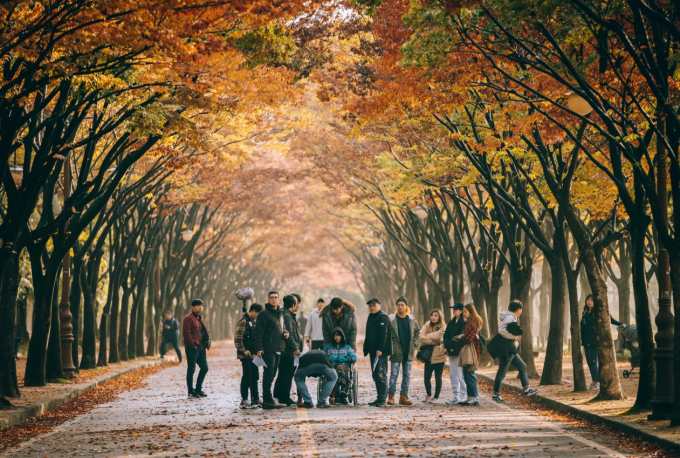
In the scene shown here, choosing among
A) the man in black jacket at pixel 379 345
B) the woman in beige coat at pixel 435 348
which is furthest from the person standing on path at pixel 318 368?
the woman in beige coat at pixel 435 348

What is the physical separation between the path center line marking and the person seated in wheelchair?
1.12 m

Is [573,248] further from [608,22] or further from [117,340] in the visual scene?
[608,22]

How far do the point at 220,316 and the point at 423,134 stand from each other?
43309 millimetres

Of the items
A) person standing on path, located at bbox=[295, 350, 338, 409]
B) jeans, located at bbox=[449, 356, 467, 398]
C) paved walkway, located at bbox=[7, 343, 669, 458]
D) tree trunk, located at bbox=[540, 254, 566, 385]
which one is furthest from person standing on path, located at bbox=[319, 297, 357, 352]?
tree trunk, located at bbox=[540, 254, 566, 385]

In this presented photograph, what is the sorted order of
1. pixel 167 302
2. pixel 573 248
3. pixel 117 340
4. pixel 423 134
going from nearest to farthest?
pixel 423 134 < pixel 117 340 < pixel 573 248 < pixel 167 302

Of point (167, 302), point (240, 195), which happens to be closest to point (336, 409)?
point (240, 195)

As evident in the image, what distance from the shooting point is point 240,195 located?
30.7 metres

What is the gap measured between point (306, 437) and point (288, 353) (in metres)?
3.94

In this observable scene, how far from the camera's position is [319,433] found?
1010 centimetres

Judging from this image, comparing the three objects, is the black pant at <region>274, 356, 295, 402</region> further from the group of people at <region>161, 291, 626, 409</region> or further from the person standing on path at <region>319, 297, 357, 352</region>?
the person standing on path at <region>319, 297, 357, 352</region>

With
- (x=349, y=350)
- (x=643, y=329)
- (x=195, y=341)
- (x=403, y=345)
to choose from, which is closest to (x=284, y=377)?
(x=349, y=350)

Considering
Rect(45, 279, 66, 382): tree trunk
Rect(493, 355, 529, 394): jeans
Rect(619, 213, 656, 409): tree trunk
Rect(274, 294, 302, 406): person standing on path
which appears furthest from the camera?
Rect(45, 279, 66, 382): tree trunk

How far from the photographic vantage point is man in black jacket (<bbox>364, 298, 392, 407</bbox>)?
1366 centimetres

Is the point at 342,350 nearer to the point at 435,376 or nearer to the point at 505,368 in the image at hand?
the point at 435,376
